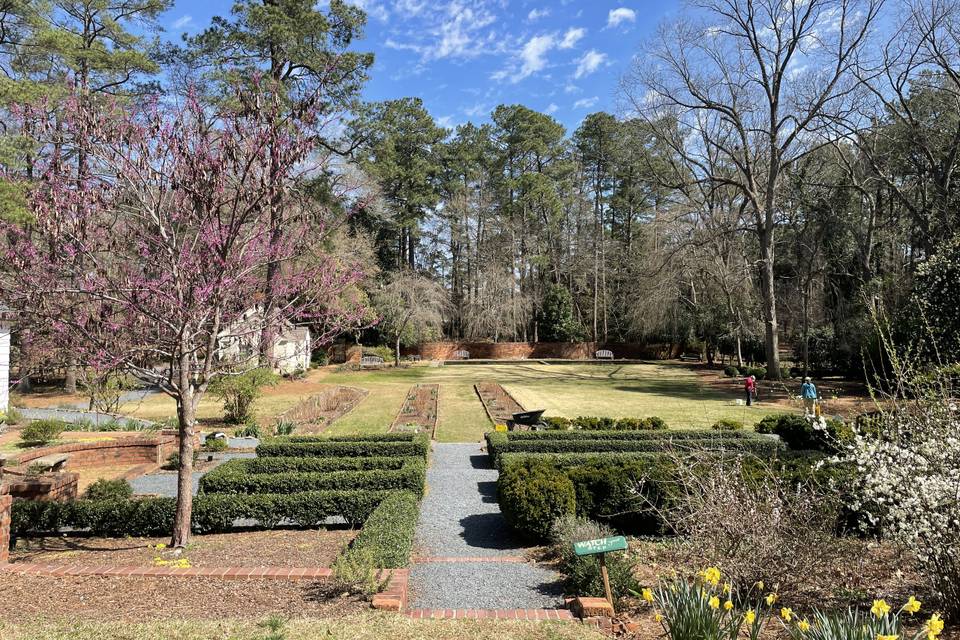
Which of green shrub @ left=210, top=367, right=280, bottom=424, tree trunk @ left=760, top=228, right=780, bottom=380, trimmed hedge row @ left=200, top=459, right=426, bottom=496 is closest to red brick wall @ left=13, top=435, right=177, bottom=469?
green shrub @ left=210, top=367, right=280, bottom=424

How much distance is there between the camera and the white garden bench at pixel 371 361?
128ft

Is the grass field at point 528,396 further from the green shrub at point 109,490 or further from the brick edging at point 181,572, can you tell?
the brick edging at point 181,572

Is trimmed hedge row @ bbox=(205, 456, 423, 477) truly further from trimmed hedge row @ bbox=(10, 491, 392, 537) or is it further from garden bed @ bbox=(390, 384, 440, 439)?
garden bed @ bbox=(390, 384, 440, 439)

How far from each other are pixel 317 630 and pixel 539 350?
4397 cm

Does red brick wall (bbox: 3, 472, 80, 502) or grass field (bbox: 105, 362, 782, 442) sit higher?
red brick wall (bbox: 3, 472, 80, 502)

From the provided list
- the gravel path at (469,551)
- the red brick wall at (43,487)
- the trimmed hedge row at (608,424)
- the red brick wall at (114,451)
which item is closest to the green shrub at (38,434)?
A: the red brick wall at (114,451)

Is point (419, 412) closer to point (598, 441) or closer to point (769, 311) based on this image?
point (598, 441)

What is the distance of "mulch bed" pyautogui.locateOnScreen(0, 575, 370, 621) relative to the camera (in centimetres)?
486

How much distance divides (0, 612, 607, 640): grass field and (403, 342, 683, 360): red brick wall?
41390 millimetres

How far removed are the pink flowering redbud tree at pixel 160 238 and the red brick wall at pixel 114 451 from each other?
608 centimetres

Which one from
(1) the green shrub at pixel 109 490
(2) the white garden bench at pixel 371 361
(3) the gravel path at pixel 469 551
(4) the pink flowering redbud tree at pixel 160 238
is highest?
(4) the pink flowering redbud tree at pixel 160 238

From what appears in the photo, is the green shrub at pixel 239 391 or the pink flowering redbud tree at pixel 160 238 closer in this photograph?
the pink flowering redbud tree at pixel 160 238

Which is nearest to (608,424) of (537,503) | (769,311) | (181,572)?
(537,503)

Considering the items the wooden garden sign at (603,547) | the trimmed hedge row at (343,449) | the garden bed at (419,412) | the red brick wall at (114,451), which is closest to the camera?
the wooden garden sign at (603,547)
